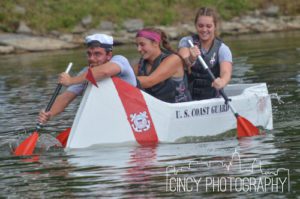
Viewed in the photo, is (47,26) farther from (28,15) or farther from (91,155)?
(91,155)

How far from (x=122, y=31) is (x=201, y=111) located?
24.5 meters

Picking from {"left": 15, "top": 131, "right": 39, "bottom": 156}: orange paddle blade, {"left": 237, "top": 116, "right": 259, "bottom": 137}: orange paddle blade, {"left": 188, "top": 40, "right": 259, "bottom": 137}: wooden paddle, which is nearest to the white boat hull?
{"left": 188, "top": 40, "right": 259, "bottom": 137}: wooden paddle

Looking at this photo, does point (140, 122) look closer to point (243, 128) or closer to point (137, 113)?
point (137, 113)

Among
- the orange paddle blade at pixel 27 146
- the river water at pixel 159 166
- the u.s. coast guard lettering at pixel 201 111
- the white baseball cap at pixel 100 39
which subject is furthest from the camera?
the u.s. coast guard lettering at pixel 201 111

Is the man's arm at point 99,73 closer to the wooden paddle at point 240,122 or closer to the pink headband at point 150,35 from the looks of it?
the pink headband at point 150,35

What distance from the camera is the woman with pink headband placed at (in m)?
10.5

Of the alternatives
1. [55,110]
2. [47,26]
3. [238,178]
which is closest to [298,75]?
[55,110]

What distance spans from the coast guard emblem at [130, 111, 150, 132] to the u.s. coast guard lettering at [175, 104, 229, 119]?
0.39 metres

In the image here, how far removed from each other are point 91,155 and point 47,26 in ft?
83.2

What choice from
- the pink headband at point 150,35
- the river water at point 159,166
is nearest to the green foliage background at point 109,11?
the river water at point 159,166

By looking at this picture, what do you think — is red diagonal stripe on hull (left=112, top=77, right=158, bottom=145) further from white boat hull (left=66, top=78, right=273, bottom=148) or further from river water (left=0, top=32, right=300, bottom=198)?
river water (left=0, top=32, right=300, bottom=198)

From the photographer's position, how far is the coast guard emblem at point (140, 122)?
10.3 m

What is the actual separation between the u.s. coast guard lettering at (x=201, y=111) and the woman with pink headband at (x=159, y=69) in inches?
12.3

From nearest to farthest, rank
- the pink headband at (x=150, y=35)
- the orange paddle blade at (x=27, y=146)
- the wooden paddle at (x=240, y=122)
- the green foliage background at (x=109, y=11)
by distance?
the orange paddle blade at (x=27, y=146) → the pink headband at (x=150, y=35) → the wooden paddle at (x=240, y=122) → the green foliage background at (x=109, y=11)
